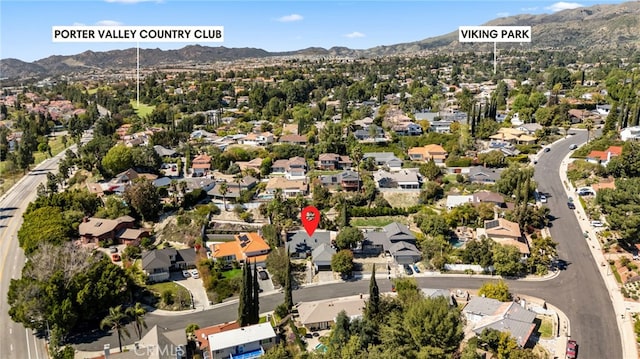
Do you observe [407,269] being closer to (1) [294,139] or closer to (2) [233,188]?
(2) [233,188]

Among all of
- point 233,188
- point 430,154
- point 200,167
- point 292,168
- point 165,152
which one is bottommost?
point 233,188

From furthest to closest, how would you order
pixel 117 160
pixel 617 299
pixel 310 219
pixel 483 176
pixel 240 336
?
pixel 117 160, pixel 483 176, pixel 310 219, pixel 617 299, pixel 240 336

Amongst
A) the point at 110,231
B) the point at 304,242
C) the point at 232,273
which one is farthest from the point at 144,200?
the point at 304,242

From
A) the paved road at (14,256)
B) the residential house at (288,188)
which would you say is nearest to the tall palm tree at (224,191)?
the residential house at (288,188)

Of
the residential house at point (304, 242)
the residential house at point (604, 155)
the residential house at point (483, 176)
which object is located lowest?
the residential house at point (304, 242)

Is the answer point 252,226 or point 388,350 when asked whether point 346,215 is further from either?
point 388,350

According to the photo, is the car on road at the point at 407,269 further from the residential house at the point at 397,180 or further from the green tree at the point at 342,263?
the residential house at the point at 397,180
